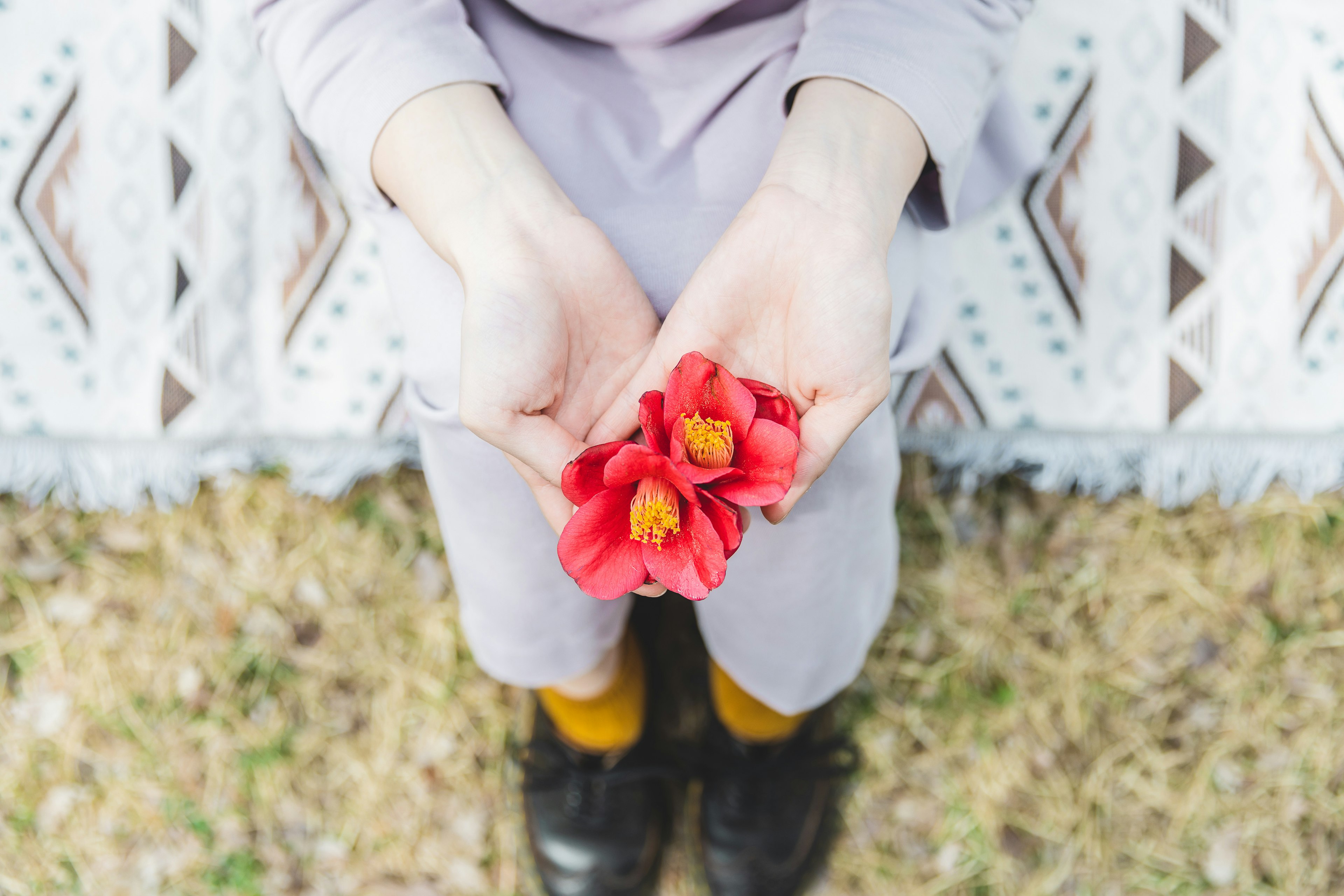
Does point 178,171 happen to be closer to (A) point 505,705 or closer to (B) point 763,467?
(A) point 505,705

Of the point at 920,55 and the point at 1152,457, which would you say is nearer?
the point at 920,55

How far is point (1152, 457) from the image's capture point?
4.43 feet

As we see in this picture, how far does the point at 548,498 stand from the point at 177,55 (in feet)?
3.59

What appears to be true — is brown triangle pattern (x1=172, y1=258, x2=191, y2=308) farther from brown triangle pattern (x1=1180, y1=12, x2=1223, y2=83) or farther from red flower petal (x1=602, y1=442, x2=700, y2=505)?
brown triangle pattern (x1=1180, y1=12, x2=1223, y2=83)

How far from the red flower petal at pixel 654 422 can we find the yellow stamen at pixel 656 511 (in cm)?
3

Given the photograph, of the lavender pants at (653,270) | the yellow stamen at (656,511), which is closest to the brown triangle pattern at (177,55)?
the lavender pants at (653,270)

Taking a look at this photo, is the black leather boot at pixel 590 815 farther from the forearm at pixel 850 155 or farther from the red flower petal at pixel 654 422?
the forearm at pixel 850 155

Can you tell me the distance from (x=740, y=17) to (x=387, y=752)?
123cm

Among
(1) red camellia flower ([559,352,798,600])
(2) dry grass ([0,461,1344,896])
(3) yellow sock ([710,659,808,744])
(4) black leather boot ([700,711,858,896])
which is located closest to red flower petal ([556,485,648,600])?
(1) red camellia flower ([559,352,798,600])

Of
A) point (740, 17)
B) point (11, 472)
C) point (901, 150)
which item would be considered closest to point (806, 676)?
point (901, 150)

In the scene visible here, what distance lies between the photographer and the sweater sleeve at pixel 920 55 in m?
0.76

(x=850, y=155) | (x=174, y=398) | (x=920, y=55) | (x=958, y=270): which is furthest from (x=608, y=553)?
(x=174, y=398)

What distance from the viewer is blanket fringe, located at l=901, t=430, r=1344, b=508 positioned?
1.34 metres

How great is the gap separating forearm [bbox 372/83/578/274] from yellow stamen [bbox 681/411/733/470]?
0.75 ft
